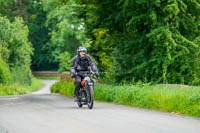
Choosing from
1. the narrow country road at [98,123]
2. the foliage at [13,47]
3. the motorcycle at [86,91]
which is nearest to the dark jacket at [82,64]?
the motorcycle at [86,91]

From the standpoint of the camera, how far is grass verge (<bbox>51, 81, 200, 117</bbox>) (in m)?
12.5

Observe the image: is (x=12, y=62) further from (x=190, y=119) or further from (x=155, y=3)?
(x=190, y=119)

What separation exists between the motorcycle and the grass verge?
1512 mm

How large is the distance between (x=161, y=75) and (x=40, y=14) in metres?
67.3

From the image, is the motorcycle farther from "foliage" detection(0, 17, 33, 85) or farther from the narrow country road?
"foliage" detection(0, 17, 33, 85)

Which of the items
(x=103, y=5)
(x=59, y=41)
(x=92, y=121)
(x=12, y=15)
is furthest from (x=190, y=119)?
(x=12, y=15)

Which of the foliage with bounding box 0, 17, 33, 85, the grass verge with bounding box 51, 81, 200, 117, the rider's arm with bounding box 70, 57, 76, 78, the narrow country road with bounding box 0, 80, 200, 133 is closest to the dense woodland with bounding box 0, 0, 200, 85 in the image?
the grass verge with bounding box 51, 81, 200, 117

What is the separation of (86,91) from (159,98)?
2186 millimetres

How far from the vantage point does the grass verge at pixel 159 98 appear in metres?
12.5

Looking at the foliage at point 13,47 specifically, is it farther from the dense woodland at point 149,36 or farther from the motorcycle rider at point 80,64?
the motorcycle rider at point 80,64

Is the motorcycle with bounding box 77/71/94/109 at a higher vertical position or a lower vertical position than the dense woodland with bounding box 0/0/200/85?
lower

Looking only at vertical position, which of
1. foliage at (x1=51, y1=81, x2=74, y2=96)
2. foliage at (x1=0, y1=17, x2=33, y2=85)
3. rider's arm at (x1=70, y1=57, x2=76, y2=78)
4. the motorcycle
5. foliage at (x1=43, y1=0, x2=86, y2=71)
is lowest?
foliage at (x1=51, y1=81, x2=74, y2=96)

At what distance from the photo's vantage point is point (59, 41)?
73062 mm

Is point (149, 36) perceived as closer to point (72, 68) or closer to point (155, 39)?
point (155, 39)
